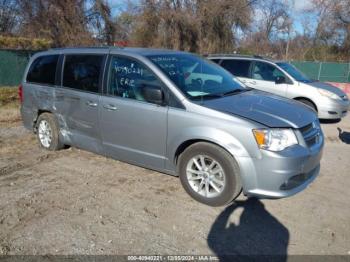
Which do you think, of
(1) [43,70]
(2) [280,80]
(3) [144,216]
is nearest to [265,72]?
(2) [280,80]

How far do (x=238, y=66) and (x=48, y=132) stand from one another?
5.54 meters

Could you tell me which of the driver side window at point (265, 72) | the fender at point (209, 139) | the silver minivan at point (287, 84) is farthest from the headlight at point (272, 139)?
the driver side window at point (265, 72)

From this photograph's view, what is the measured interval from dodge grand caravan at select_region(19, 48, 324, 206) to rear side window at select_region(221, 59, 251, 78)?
4.11 meters

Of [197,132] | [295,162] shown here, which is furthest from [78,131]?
[295,162]

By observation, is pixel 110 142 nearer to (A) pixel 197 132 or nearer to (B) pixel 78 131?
(B) pixel 78 131

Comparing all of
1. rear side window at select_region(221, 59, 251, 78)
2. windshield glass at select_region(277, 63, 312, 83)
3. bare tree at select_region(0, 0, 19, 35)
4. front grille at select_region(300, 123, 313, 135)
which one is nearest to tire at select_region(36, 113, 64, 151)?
front grille at select_region(300, 123, 313, 135)

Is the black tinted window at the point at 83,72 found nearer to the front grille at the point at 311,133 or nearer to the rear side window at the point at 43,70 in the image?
the rear side window at the point at 43,70

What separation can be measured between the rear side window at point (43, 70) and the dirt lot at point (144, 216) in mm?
1476

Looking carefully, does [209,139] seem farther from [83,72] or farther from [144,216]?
[83,72]

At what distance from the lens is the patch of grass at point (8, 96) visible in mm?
10659

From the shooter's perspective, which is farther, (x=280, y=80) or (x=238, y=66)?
(x=238, y=66)

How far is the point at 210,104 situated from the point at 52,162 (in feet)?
9.53

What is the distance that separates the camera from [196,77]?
4438mm

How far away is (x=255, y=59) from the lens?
29.0 ft
